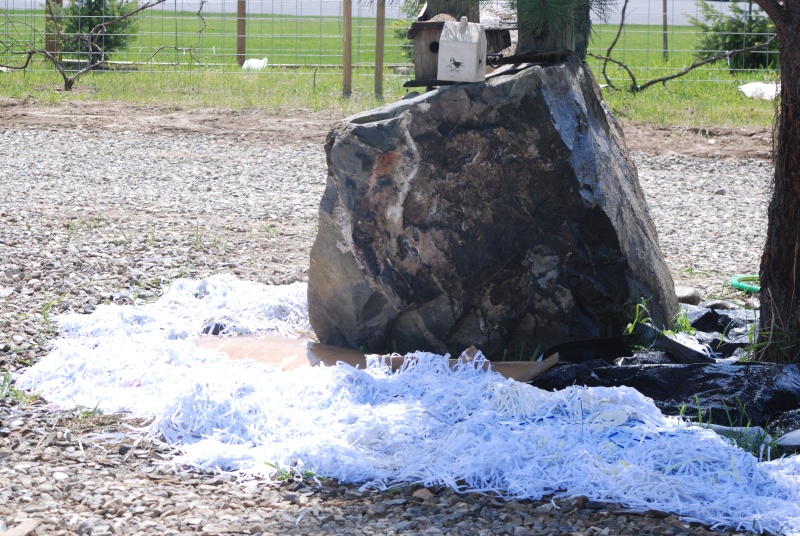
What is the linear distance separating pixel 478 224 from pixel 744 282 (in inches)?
74.3

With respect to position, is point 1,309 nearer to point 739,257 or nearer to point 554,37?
point 554,37

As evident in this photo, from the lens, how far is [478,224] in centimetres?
372

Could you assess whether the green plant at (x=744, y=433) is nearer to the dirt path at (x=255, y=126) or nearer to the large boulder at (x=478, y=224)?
the large boulder at (x=478, y=224)

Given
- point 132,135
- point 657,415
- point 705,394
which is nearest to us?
point 657,415

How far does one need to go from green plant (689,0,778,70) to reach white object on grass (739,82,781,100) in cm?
104

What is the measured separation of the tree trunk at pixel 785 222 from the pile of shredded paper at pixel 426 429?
79 cm

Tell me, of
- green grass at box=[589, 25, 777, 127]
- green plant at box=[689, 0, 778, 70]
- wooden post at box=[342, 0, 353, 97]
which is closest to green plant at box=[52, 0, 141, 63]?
wooden post at box=[342, 0, 353, 97]

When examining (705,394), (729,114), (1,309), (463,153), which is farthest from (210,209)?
(729,114)

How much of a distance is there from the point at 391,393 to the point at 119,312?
5.03 feet

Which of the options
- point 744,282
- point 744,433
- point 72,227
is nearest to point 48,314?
point 72,227

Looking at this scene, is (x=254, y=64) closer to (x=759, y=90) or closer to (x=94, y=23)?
(x=94, y=23)

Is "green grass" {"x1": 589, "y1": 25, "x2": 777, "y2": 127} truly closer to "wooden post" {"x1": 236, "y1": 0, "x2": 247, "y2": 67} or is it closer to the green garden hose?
the green garden hose

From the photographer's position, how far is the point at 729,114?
9898 millimetres

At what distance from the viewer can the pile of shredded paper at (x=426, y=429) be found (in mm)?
2564
